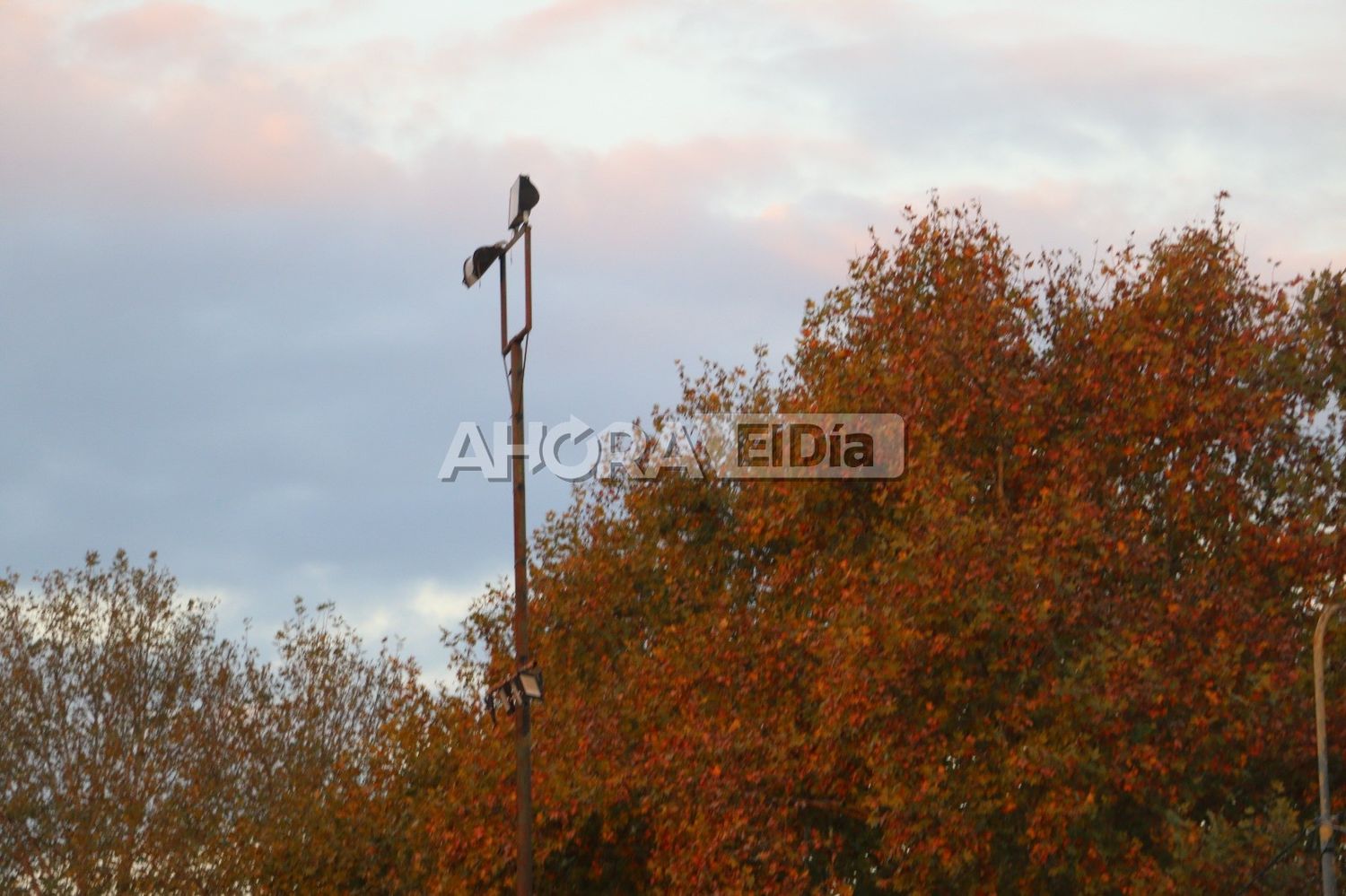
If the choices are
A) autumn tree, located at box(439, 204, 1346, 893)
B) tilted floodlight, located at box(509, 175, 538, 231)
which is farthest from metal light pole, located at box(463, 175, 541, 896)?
autumn tree, located at box(439, 204, 1346, 893)

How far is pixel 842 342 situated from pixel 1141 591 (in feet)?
28.1

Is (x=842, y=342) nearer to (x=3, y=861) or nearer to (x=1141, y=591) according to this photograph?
(x=1141, y=591)

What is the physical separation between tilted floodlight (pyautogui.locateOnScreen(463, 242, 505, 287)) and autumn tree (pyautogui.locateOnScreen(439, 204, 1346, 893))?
772 cm

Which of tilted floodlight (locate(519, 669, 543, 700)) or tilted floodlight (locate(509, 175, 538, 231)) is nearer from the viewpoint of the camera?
tilted floodlight (locate(519, 669, 543, 700))

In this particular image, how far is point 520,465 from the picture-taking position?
2298 centimetres

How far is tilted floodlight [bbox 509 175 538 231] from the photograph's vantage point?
74.5 ft

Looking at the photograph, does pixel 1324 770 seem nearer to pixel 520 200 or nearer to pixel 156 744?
pixel 520 200

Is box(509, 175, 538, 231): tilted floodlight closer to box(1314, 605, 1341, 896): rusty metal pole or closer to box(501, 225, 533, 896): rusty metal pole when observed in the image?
box(501, 225, 533, 896): rusty metal pole

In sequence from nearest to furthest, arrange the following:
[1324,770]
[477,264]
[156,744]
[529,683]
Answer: [529,683] < [477,264] < [1324,770] < [156,744]

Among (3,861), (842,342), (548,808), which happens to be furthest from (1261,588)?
(3,861)

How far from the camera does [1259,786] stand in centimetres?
2670

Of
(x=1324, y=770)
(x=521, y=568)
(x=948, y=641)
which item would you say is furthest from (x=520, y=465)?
(x=1324, y=770)

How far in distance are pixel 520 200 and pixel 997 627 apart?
30.9 feet

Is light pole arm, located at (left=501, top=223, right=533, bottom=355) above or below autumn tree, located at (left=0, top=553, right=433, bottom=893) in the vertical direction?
above
